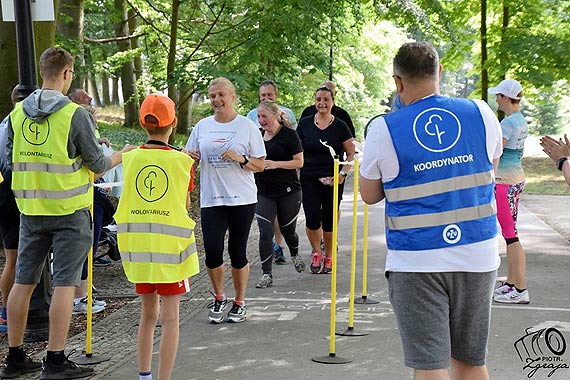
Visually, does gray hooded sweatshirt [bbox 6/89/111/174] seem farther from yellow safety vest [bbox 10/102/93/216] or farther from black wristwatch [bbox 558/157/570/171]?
black wristwatch [bbox 558/157/570/171]

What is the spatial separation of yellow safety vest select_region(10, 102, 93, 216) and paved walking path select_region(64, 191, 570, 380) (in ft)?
4.19

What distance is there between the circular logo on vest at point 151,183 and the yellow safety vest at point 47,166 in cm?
81

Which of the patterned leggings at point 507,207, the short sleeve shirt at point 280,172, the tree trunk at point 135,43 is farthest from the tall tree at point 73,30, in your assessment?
the patterned leggings at point 507,207

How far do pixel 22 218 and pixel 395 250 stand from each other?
3123 mm

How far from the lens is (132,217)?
Result: 18.2 ft

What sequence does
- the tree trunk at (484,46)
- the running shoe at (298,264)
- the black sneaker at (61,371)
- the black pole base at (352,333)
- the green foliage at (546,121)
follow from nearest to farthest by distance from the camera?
the black sneaker at (61,371) → the black pole base at (352,333) → the running shoe at (298,264) → the tree trunk at (484,46) → the green foliage at (546,121)

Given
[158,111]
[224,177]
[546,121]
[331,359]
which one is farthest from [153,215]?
[546,121]

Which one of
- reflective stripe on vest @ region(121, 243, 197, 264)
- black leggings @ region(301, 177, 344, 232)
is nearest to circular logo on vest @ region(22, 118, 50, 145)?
Result: reflective stripe on vest @ region(121, 243, 197, 264)

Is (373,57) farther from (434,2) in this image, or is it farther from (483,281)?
(483,281)

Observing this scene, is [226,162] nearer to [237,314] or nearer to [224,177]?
[224,177]

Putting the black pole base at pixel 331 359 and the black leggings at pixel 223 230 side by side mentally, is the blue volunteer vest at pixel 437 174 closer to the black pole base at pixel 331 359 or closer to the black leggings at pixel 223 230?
the black pole base at pixel 331 359

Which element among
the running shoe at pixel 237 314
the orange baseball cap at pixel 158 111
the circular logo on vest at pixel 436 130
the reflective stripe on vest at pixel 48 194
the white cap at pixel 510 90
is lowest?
the running shoe at pixel 237 314

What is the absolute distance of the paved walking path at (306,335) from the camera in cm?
634

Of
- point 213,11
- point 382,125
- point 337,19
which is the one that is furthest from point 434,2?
point 382,125
